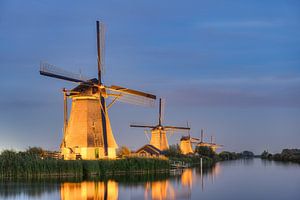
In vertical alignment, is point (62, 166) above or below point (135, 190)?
above

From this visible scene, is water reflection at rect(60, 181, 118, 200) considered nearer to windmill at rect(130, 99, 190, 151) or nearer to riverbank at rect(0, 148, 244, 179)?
riverbank at rect(0, 148, 244, 179)

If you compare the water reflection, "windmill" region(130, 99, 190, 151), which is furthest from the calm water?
"windmill" region(130, 99, 190, 151)

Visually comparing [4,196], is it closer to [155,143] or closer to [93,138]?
[93,138]

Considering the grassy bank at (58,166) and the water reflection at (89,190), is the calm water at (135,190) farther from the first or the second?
the grassy bank at (58,166)

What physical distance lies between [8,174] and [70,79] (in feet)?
30.1

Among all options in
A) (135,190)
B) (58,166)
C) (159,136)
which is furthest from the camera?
(159,136)

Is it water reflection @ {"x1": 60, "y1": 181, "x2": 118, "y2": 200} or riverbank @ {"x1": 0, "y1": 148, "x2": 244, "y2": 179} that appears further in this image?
riverbank @ {"x1": 0, "y1": 148, "x2": 244, "y2": 179}

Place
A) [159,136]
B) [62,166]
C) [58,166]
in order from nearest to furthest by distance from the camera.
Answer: [58,166] → [62,166] → [159,136]

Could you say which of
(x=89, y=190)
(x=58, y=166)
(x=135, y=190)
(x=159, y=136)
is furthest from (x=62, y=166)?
(x=159, y=136)

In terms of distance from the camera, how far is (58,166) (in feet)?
95.0

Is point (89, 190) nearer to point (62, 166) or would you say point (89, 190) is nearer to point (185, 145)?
point (62, 166)

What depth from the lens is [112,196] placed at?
1969 cm

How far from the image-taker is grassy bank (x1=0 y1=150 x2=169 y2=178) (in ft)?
89.6

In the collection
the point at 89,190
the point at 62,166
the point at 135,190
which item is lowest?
the point at 135,190
